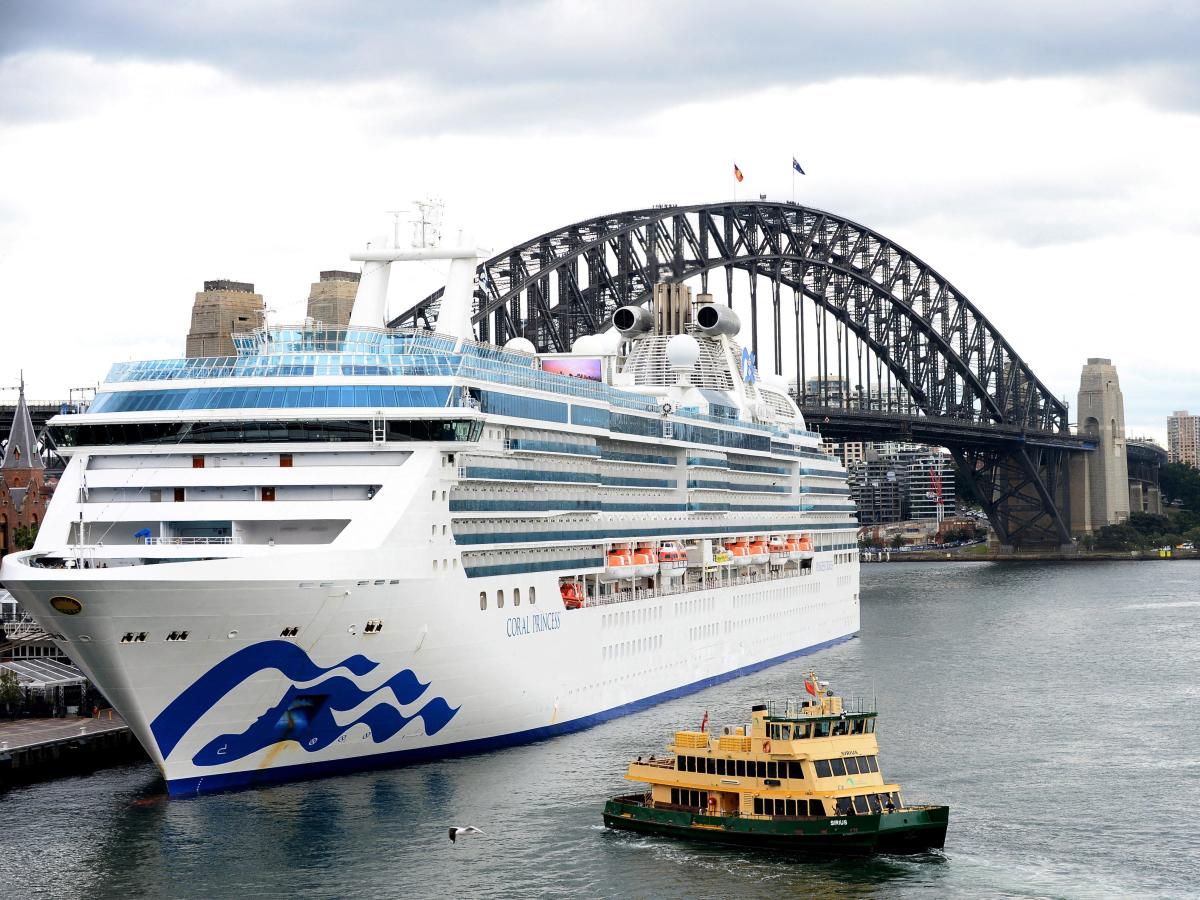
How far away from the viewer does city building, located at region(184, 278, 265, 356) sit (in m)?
86.9

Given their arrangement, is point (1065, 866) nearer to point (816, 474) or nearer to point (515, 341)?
point (515, 341)

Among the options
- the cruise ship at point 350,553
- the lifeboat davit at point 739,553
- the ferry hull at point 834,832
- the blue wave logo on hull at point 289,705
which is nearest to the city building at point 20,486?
the lifeboat davit at point 739,553

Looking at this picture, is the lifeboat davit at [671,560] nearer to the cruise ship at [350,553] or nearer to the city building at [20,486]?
the cruise ship at [350,553]

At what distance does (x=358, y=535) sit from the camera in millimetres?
37000

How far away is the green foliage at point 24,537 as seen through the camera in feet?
234

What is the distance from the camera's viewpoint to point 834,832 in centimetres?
3294

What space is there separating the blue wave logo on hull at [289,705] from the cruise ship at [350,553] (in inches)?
1.9

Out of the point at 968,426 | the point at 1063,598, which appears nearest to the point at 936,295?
the point at 968,426

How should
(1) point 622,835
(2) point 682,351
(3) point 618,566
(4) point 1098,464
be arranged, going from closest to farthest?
(1) point 622,835, (3) point 618,566, (2) point 682,351, (4) point 1098,464

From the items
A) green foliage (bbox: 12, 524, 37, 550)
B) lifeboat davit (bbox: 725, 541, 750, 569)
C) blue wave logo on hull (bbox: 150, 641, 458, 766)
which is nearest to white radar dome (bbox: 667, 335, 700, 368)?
lifeboat davit (bbox: 725, 541, 750, 569)

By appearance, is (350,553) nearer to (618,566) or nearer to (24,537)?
(618,566)

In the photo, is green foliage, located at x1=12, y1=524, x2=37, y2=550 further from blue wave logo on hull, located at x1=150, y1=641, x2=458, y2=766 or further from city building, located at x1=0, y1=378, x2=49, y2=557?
blue wave logo on hull, located at x1=150, y1=641, x2=458, y2=766

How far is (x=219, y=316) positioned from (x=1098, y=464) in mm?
101059

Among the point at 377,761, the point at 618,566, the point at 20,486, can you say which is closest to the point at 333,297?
the point at 20,486
